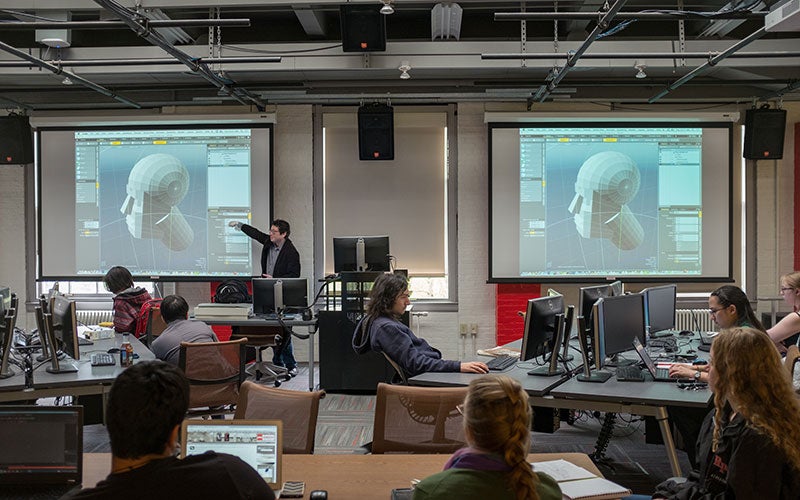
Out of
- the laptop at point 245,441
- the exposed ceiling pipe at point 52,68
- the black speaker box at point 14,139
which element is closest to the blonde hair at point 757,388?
the laptop at point 245,441

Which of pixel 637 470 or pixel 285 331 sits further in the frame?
pixel 285 331

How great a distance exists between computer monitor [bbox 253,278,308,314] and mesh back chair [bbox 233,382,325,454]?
3973 millimetres

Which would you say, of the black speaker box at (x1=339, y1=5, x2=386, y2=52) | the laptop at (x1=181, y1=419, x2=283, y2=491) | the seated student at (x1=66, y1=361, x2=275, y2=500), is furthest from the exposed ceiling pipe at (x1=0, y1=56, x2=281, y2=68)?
the seated student at (x1=66, y1=361, x2=275, y2=500)

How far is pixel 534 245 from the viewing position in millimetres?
8359

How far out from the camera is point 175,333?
4.78m

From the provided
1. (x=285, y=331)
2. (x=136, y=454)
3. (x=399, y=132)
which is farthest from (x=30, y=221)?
(x=136, y=454)

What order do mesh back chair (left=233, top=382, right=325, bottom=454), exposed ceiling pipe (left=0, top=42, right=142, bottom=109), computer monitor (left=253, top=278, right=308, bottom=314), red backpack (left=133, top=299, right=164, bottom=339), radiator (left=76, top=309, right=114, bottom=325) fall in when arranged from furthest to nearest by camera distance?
radiator (left=76, top=309, right=114, bottom=325), computer monitor (left=253, top=278, right=308, bottom=314), red backpack (left=133, top=299, right=164, bottom=339), exposed ceiling pipe (left=0, top=42, right=142, bottom=109), mesh back chair (left=233, top=382, right=325, bottom=454)

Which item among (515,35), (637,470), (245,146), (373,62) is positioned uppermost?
(515,35)

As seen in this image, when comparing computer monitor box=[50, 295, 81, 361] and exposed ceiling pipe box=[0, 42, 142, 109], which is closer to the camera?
computer monitor box=[50, 295, 81, 361]

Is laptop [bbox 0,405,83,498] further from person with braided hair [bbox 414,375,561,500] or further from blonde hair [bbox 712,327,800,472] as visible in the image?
blonde hair [bbox 712,327,800,472]

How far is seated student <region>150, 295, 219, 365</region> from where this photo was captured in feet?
15.4

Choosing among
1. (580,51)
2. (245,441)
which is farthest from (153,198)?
(245,441)

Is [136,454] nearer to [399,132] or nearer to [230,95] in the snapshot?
[230,95]

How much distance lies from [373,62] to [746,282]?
515 centimetres
